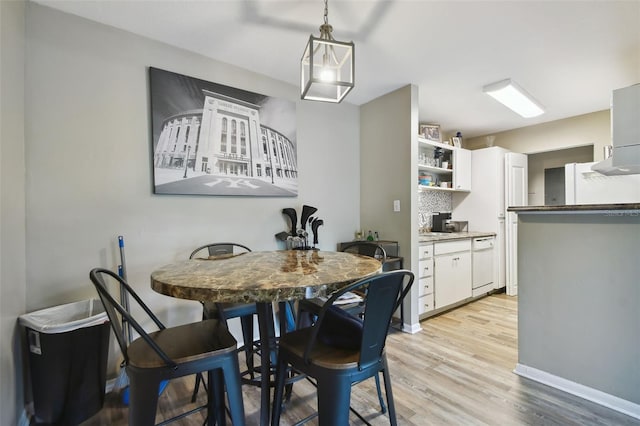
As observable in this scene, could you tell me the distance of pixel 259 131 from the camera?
98.1 inches

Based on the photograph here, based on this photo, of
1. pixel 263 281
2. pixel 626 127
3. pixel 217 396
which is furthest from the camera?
pixel 626 127

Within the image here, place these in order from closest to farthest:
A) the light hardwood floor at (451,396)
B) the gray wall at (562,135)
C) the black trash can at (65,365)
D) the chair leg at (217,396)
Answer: the chair leg at (217,396)
the black trash can at (65,365)
the light hardwood floor at (451,396)
the gray wall at (562,135)

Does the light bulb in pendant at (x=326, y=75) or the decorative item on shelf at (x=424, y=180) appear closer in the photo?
the light bulb in pendant at (x=326, y=75)

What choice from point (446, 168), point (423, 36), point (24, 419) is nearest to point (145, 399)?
point (24, 419)

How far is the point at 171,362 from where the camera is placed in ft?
3.18

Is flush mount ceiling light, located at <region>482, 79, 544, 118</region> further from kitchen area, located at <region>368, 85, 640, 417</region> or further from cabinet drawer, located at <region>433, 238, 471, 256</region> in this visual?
cabinet drawer, located at <region>433, 238, 471, 256</region>

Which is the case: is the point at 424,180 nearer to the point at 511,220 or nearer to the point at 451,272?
the point at 451,272

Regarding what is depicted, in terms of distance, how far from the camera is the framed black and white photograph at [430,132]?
3598mm

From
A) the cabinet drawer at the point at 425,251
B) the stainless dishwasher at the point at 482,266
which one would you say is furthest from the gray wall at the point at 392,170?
the stainless dishwasher at the point at 482,266

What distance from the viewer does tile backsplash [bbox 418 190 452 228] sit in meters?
4.07

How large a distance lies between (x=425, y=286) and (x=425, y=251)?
0.37 meters

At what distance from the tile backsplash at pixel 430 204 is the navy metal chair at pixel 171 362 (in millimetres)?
3373

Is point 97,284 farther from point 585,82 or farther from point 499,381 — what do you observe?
point 585,82

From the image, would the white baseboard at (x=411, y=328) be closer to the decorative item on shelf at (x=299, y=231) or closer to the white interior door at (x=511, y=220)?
the decorative item on shelf at (x=299, y=231)
